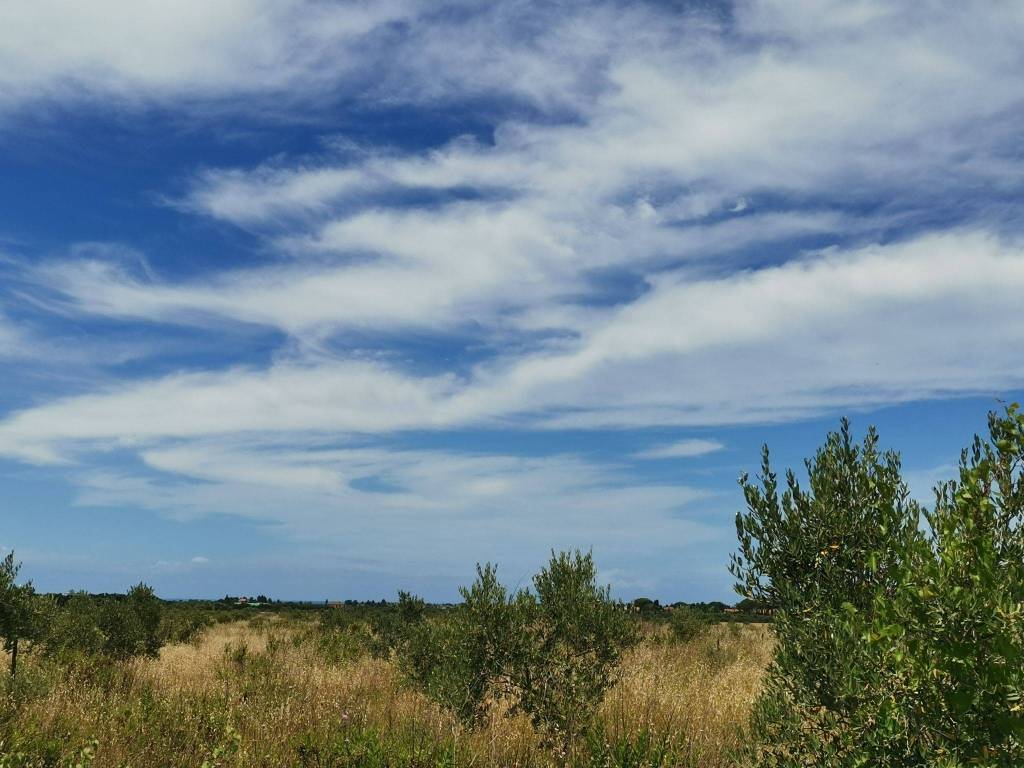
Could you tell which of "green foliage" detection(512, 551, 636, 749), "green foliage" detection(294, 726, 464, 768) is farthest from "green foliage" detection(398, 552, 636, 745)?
"green foliage" detection(294, 726, 464, 768)

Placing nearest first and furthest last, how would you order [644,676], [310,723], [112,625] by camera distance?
[310,723] → [644,676] → [112,625]

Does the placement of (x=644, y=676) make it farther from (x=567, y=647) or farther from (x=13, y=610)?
(x=13, y=610)

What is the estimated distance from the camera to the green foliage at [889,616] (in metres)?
4.09

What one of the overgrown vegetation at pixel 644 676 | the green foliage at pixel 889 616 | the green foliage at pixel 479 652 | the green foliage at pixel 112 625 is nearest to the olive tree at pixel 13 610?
the overgrown vegetation at pixel 644 676

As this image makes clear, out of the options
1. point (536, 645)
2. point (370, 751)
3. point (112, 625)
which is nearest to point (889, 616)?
point (370, 751)

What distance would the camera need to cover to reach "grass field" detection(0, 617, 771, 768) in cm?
934

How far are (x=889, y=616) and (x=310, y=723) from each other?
10.2 m

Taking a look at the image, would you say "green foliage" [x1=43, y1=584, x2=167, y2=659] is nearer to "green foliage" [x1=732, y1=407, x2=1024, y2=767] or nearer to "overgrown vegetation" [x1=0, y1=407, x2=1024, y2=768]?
"overgrown vegetation" [x1=0, y1=407, x2=1024, y2=768]

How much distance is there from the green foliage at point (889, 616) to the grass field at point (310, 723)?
972mm

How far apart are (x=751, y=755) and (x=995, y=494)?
309 cm

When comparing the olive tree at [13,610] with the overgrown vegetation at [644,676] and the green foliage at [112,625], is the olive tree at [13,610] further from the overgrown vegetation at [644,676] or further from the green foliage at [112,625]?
the green foliage at [112,625]

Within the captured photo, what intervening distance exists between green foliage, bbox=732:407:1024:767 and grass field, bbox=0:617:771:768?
0.97 metres

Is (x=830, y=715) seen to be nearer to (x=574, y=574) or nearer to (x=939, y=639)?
(x=939, y=639)

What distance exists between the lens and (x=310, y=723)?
12.0m
